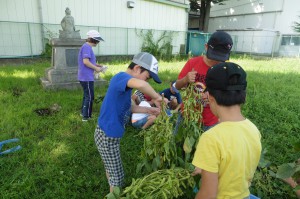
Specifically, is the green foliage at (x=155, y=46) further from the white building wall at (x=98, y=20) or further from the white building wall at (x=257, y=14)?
the white building wall at (x=257, y=14)

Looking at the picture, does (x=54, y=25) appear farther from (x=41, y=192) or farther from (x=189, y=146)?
(x=189, y=146)

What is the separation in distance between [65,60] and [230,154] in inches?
242

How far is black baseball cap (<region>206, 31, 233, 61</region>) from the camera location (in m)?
2.29

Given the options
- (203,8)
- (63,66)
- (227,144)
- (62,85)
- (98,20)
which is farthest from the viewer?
(203,8)

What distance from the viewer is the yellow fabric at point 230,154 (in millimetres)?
1261

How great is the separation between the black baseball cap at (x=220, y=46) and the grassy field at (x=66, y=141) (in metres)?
1.41

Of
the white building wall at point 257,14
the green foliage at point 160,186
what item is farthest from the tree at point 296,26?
the green foliage at point 160,186

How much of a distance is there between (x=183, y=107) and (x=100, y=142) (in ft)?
2.82

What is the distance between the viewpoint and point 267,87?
7.38 metres

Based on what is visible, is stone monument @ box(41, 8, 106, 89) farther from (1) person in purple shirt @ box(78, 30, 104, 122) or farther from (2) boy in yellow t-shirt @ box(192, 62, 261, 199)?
(2) boy in yellow t-shirt @ box(192, 62, 261, 199)

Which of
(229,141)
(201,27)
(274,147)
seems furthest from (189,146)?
(201,27)

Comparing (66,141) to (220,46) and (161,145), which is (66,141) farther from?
(220,46)

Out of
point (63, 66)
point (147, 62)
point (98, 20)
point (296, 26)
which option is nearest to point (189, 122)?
point (147, 62)

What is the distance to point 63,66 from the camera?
6570mm
